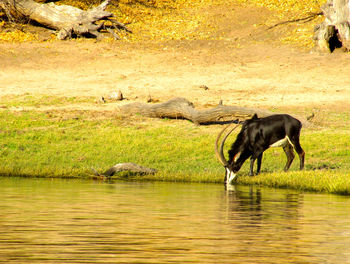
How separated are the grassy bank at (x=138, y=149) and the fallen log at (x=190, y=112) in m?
0.30

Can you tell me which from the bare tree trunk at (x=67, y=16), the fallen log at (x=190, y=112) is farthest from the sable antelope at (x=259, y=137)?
the bare tree trunk at (x=67, y=16)

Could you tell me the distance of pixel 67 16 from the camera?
3478 centimetres

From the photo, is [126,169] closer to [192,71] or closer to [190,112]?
[190,112]

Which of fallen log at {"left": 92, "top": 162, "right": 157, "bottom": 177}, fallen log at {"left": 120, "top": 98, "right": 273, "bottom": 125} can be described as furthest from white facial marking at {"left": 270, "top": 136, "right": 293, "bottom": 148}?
fallen log at {"left": 120, "top": 98, "right": 273, "bottom": 125}

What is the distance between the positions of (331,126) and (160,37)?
14166 mm

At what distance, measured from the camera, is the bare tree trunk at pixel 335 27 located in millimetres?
32594

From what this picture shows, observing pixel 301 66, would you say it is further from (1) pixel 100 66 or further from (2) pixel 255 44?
(1) pixel 100 66

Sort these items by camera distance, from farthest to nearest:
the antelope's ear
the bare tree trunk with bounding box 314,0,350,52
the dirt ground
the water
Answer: the bare tree trunk with bounding box 314,0,350,52
the dirt ground
the antelope's ear
the water

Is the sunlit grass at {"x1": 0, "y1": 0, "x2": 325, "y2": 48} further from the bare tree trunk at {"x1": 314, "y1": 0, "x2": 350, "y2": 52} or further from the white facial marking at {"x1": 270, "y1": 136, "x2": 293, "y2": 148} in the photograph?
the white facial marking at {"x1": 270, "y1": 136, "x2": 293, "y2": 148}

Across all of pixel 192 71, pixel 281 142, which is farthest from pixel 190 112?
pixel 192 71

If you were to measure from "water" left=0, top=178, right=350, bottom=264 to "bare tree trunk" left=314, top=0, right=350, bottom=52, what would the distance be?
18.8 metres

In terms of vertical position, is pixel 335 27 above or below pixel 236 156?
above

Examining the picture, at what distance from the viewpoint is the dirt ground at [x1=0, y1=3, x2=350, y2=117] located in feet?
89.5

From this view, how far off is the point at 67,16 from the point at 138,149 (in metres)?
Answer: 16.2
